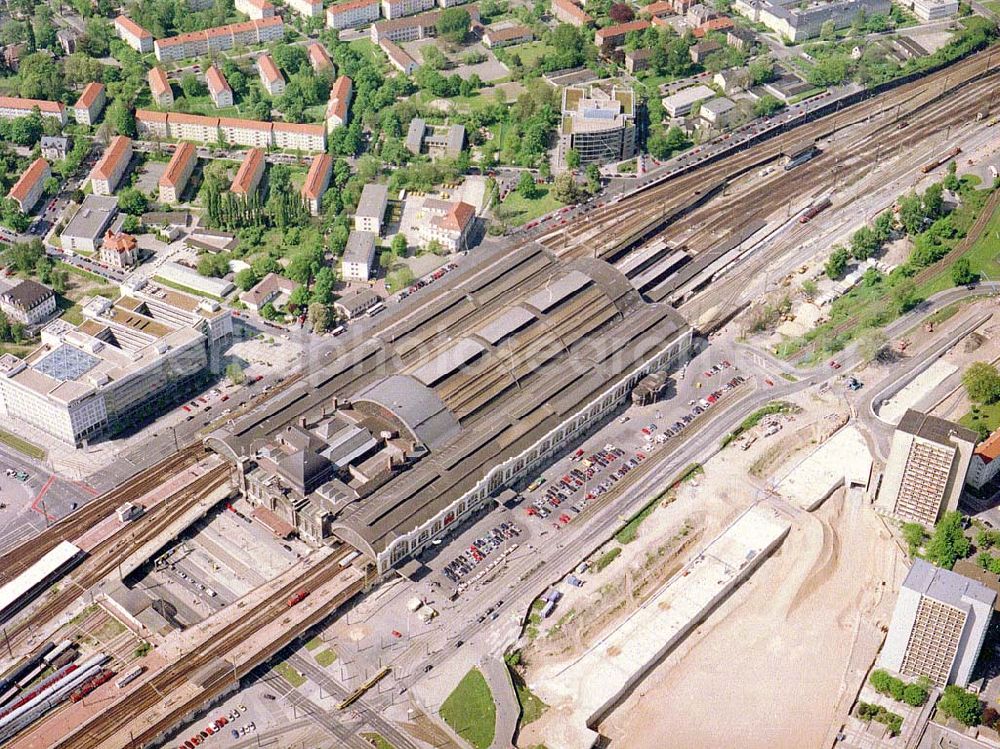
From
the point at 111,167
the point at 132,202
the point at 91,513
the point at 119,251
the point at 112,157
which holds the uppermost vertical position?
the point at 112,157

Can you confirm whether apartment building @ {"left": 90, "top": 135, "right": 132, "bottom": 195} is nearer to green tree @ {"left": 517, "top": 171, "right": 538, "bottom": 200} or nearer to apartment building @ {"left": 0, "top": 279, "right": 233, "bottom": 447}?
apartment building @ {"left": 0, "top": 279, "right": 233, "bottom": 447}

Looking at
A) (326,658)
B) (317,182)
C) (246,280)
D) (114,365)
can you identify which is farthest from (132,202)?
(326,658)

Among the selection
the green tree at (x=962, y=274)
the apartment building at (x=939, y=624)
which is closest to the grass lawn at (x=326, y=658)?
the apartment building at (x=939, y=624)

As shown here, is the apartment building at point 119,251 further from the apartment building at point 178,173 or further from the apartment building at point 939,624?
the apartment building at point 939,624

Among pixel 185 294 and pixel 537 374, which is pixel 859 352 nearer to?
pixel 537 374

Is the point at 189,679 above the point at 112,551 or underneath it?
→ underneath

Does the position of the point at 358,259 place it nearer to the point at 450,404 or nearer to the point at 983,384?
the point at 450,404
